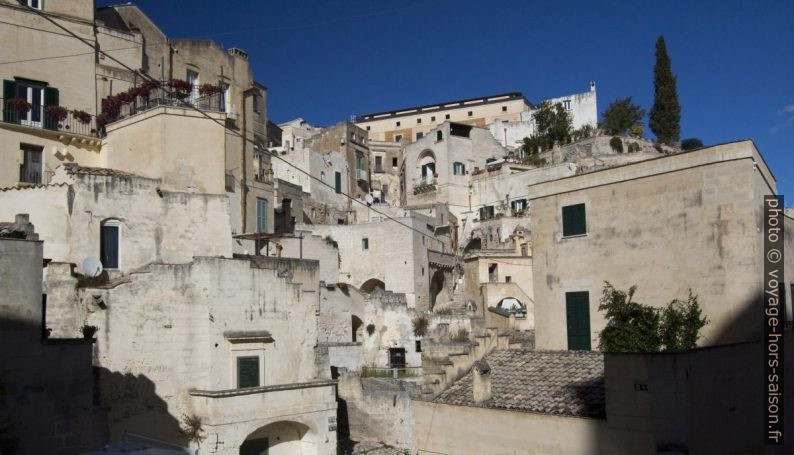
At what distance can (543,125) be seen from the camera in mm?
66438

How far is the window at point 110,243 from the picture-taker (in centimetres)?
2419

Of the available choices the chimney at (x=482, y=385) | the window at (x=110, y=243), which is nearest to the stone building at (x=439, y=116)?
the window at (x=110, y=243)

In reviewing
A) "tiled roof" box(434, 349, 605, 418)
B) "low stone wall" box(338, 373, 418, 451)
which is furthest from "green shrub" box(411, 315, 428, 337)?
"tiled roof" box(434, 349, 605, 418)

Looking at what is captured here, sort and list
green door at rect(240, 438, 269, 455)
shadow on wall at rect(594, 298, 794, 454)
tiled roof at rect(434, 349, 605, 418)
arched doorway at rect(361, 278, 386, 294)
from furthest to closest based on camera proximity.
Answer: arched doorway at rect(361, 278, 386, 294) < green door at rect(240, 438, 269, 455) < tiled roof at rect(434, 349, 605, 418) < shadow on wall at rect(594, 298, 794, 454)

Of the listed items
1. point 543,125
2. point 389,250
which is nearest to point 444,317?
point 389,250

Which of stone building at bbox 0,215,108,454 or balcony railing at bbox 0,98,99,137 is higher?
balcony railing at bbox 0,98,99,137

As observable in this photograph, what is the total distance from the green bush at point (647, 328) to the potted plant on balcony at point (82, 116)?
69.2 ft

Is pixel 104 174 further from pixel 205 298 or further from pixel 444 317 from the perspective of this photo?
pixel 444 317

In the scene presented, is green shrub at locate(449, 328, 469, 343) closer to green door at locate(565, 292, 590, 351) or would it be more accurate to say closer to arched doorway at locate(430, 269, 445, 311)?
arched doorway at locate(430, 269, 445, 311)

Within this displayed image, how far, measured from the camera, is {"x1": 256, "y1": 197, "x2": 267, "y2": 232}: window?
34.8 meters

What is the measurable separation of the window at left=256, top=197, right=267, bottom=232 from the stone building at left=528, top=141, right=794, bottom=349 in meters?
15.7

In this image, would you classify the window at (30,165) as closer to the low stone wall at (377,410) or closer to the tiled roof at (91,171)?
the tiled roof at (91,171)

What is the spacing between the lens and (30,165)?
88.0ft

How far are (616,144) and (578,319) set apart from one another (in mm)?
40342
